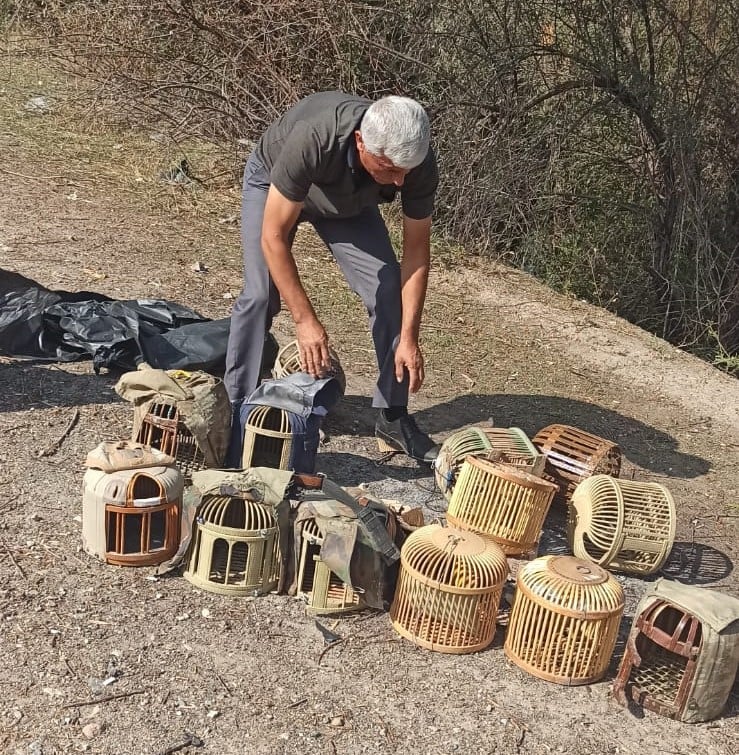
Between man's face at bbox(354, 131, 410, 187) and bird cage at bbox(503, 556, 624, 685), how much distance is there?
1709mm

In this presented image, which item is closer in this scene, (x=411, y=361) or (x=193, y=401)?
(x=193, y=401)

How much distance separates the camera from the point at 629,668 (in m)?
3.72

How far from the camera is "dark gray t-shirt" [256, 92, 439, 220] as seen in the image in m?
4.45

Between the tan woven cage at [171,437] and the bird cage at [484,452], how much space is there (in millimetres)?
1134

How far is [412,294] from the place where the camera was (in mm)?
5016

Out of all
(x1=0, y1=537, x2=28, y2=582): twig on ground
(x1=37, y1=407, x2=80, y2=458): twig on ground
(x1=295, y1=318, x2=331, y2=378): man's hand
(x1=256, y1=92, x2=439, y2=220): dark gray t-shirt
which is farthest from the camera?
(x1=37, y1=407, x2=80, y2=458): twig on ground

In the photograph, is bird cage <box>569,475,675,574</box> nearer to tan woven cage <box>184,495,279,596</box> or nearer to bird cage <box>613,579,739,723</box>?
bird cage <box>613,579,739,723</box>

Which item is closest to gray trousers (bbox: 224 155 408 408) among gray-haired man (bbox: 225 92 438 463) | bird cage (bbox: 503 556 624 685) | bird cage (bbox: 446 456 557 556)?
gray-haired man (bbox: 225 92 438 463)

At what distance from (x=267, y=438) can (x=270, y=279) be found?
78cm

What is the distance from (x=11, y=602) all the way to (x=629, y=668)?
7.58ft

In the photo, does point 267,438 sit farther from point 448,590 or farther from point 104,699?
point 104,699

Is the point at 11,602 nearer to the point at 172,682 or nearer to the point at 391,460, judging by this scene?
the point at 172,682

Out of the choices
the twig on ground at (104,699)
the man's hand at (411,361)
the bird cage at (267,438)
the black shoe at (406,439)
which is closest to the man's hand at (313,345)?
the bird cage at (267,438)

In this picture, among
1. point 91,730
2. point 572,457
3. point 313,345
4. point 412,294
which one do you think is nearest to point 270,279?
point 313,345
